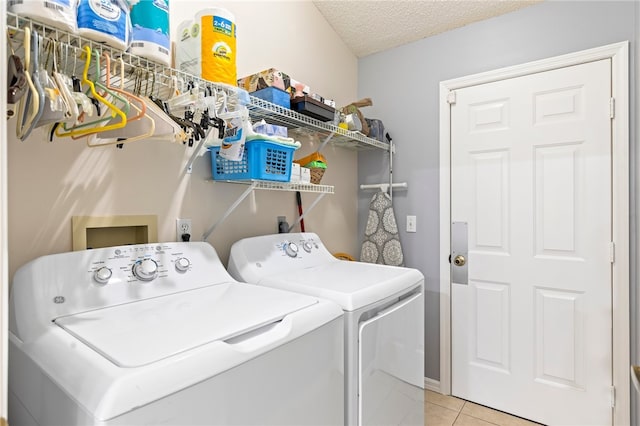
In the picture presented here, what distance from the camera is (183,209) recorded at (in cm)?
159

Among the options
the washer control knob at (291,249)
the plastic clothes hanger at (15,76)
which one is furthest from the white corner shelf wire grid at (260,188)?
the plastic clothes hanger at (15,76)

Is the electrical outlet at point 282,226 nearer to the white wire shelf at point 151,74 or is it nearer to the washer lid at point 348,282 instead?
the washer lid at point 348,282

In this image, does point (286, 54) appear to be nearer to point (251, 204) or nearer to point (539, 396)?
point (251, 204)

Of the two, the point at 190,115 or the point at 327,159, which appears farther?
the point at 327,159

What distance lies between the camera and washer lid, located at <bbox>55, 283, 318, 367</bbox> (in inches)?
31.4

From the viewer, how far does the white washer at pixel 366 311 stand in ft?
4.28

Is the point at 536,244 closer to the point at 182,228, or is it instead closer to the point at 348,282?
the point at 348,282

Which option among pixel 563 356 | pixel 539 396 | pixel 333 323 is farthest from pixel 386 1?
pixel 539 396

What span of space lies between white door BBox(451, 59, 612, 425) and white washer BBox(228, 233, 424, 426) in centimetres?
77

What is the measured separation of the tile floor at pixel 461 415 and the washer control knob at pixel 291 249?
1.33m

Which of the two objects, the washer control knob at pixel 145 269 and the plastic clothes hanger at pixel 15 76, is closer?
the plastic clothes hanger at pixel 15 76

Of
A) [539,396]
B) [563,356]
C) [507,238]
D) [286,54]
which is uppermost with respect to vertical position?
[286,54]

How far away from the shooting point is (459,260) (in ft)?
7.93

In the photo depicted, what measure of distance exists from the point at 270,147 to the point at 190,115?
15.6 inches
